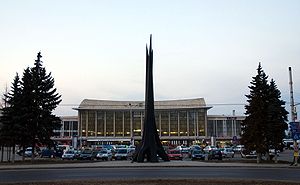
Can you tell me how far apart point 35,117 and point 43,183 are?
25.3 m

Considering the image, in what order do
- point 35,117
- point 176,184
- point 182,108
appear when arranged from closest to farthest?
point 176,184 < point 35,117 < point 182,108

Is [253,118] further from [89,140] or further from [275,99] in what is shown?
[89,140]

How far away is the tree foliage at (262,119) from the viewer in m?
35.9

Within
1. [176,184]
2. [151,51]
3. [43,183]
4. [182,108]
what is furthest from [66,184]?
[182,108]

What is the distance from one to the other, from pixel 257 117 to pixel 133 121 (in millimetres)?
107527

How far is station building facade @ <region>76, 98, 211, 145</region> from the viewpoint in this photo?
140 m

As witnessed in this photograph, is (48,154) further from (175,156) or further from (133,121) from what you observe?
(133,121)

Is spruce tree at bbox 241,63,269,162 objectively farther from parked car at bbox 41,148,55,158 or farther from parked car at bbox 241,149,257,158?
parked car at bbox 41,148,55,158

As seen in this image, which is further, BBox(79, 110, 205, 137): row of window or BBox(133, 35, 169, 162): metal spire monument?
BBox(79, 110, 205, 137): row of window

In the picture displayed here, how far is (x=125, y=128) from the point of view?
142 metres

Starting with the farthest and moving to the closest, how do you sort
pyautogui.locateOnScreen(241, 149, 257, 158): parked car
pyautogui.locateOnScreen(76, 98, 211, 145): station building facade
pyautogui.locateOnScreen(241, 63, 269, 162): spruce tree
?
pyautogui.locateOnScreen(76, 98, 211, 145): station building facade
pyautogui.locateOnScreen(241, 149, 257, 158): parked car
pyautogui.locateOnScreen(241, 63, 269, 162): spruce tree

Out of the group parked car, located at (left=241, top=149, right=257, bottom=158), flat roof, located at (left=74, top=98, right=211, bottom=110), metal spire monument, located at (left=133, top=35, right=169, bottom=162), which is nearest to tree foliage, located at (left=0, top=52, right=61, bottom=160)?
metal spire monument, located at (left=133, top=35, right=169, bottom=162)

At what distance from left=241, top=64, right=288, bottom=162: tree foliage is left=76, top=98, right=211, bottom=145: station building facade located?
329ft

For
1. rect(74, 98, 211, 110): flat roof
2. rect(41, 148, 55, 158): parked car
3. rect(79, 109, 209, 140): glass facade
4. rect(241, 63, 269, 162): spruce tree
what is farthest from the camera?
rect(79, 109, 209, 140): glass facade
